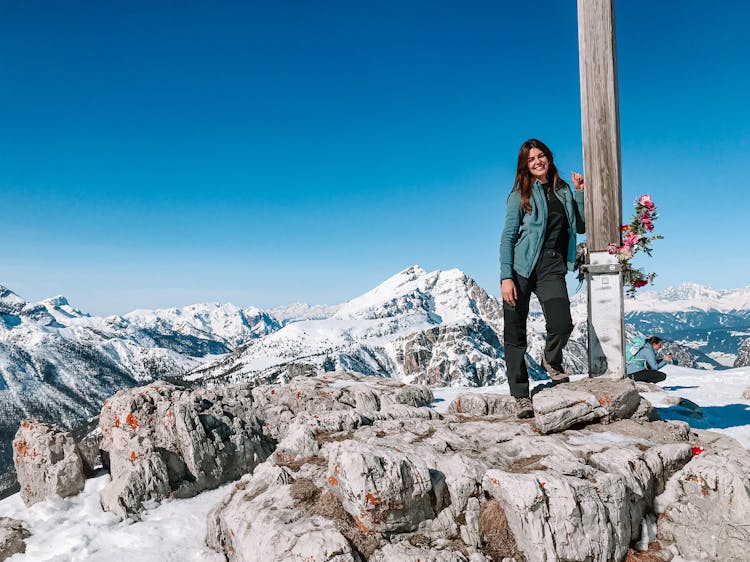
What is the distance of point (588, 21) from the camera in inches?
415

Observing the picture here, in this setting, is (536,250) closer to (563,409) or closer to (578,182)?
(578,182)

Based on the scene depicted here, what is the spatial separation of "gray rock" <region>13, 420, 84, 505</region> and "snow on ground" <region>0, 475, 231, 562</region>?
46 centimetres

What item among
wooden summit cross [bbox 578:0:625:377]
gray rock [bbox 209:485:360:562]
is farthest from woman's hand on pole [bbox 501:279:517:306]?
gray rock [bbox 209:485:360:562]

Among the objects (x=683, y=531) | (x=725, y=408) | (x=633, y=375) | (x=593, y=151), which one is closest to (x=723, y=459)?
(x=683, y=531)

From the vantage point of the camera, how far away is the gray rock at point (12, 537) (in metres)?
8.82

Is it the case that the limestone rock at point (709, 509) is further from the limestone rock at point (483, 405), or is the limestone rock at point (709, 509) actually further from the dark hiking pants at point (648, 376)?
the dark hiking pants at point (648, 376)

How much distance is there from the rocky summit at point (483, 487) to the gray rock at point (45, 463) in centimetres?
6

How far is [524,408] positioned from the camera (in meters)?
9.66

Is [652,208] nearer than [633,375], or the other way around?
[652,208]

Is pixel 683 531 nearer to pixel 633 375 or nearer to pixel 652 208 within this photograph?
pixel 652 208

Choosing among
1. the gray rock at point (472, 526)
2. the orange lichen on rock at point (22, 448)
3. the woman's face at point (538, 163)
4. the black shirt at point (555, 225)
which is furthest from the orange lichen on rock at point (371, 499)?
the orange lichen on rock at point (22, 448)

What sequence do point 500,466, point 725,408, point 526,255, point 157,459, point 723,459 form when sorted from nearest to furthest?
point 723,459 → point 500,466 → point 526,255 → point 157,459 → point 725,408

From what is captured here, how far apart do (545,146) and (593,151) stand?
1.61 meters

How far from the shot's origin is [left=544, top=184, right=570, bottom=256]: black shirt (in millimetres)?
9484
